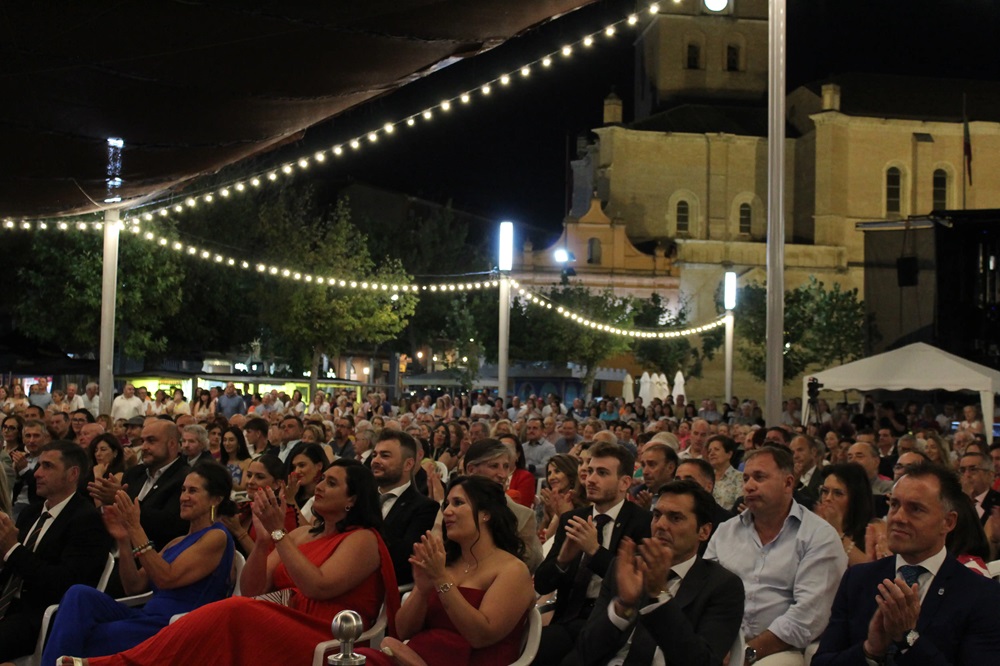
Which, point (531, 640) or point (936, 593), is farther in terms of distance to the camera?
point (531, 640)

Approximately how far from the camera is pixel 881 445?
13922 mm

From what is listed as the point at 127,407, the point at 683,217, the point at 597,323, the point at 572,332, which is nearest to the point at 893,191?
the point at 683,217

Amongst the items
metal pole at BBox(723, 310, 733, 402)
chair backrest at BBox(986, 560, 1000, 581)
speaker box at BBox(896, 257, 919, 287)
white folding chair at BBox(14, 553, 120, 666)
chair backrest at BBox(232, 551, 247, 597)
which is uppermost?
speaker box at BBox(896, 257, 919, 287)

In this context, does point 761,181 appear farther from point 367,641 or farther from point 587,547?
point 367,641

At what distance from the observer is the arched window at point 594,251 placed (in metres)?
56.0

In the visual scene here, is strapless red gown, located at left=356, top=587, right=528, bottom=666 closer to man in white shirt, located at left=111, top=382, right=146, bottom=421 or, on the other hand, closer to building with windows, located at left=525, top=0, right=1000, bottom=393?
man in white shirt, located at left=111, top=382, right=146, bottom=421

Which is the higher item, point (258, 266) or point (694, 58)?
point (694, 58)

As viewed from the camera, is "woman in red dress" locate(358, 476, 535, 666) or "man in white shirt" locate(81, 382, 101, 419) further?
"man in white shirt" locate(81, 382, 101, 419)

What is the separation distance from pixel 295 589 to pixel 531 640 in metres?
1.29

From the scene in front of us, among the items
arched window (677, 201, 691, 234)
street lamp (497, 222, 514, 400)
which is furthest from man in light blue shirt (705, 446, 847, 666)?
arched window (677, 201, 691, 234)

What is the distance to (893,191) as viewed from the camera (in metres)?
59.6

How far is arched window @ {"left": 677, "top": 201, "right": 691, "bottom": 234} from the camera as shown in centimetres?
5928

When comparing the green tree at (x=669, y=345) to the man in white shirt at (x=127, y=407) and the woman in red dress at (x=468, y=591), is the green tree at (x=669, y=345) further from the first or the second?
the woman in red dress at (x=468, y=591)

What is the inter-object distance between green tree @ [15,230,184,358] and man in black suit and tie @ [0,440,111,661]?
88.9 feet
